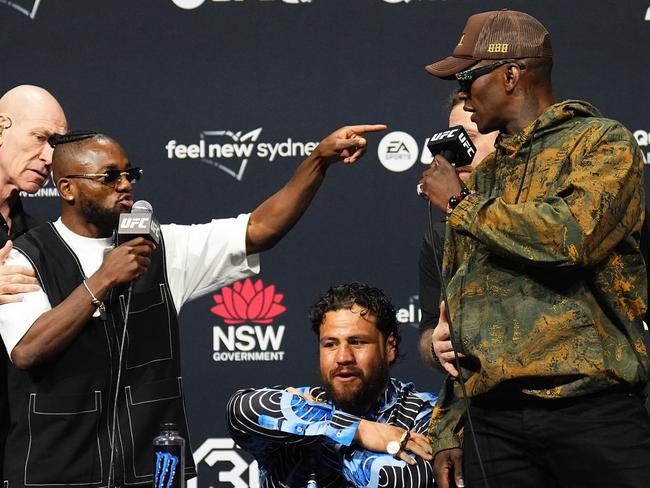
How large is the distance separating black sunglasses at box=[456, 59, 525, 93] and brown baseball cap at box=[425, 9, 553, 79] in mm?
14

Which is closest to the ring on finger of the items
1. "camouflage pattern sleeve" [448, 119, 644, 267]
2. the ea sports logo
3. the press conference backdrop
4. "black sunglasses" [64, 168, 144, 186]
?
"camouflage pattern sleeve" [448, 119, 644, 267]

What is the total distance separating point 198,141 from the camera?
14.8 ft

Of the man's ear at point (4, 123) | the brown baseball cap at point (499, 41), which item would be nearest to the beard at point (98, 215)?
the man's ear at point (4, 123)

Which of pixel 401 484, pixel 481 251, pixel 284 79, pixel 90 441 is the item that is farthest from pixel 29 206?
pixel 481 251

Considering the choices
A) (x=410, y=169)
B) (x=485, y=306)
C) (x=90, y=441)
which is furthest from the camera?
(x=410, y=169)

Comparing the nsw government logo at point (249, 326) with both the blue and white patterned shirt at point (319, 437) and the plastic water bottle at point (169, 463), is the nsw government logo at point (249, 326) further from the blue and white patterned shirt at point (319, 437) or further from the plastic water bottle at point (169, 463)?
the plastic water bottle at point (169, 463)

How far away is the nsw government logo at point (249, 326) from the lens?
4438mm

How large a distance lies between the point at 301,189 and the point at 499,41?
92 cm

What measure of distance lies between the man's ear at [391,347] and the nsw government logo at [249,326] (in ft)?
3.46

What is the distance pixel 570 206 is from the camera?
7.39 ft

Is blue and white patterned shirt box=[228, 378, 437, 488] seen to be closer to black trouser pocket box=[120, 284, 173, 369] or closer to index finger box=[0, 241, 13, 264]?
black trouser pocket box=[120, 284, 173, 369]

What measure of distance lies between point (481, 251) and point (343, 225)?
202cm

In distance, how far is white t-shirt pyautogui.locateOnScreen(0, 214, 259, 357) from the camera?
321cm

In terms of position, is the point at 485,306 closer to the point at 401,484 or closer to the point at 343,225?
the point at 401,484
